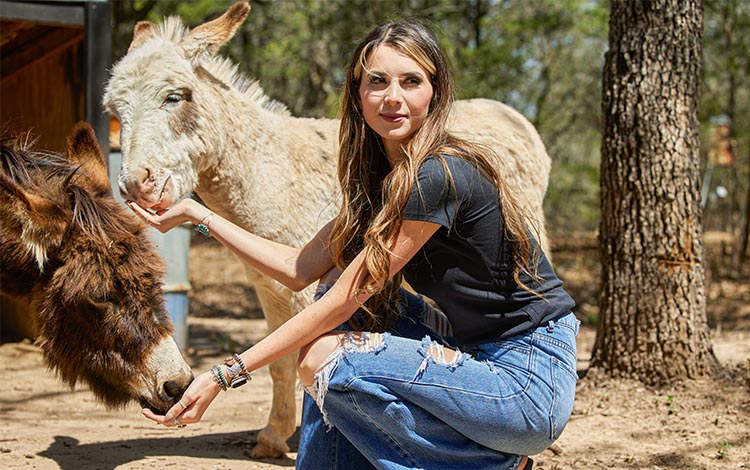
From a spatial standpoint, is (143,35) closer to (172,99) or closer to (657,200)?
(172,99)

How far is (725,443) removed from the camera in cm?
355

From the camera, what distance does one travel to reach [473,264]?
256cm

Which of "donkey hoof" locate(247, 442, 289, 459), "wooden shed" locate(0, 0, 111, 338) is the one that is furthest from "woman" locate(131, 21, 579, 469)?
"wooden shed" locate(0, 0, 111, 338)

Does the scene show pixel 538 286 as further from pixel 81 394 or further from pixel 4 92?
pixel 4 92

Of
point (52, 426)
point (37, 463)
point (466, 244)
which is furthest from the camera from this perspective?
point (52, 426)

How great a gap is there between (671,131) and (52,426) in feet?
13.6

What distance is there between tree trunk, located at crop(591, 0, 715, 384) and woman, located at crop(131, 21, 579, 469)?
188 centimetres

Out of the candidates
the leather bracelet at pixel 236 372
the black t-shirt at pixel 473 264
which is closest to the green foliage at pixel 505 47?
the black t-shirt at pixel 473 264

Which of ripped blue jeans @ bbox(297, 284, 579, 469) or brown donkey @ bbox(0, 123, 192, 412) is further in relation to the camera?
brown donkey @ bbox(0, 123, 192, 412)

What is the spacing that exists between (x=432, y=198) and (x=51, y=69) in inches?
204

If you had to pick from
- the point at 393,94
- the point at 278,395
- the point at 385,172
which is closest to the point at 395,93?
the point at 393,94

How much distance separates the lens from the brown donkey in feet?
8.70

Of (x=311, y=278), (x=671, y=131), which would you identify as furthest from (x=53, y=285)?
(x=671, y=131)

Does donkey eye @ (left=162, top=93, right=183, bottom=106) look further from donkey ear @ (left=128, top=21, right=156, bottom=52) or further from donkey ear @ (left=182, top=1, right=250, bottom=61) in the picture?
donkey ear @ (left=128, top=21, right=156, bottom=52)
